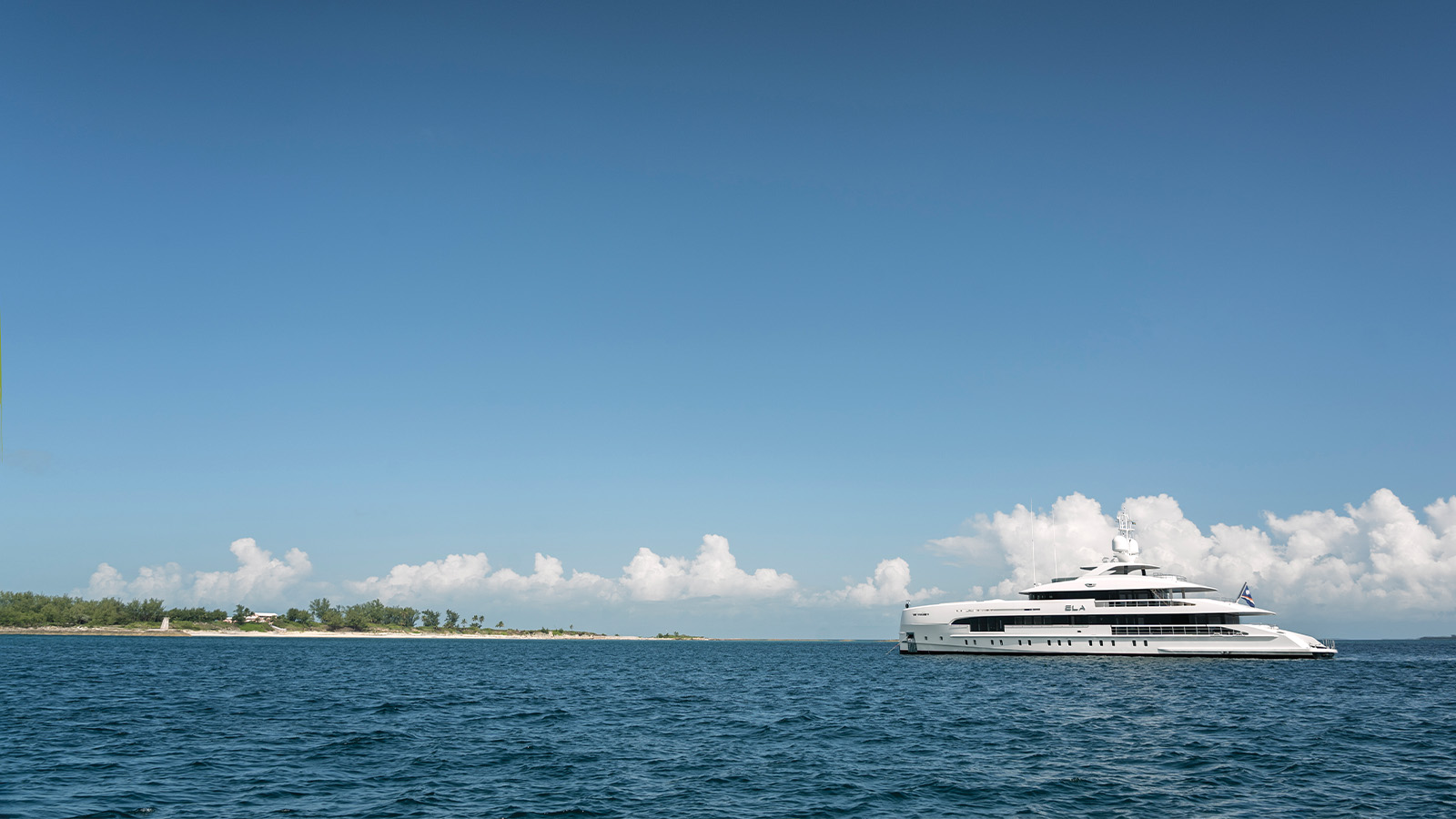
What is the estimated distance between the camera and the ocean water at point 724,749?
25.1 meters

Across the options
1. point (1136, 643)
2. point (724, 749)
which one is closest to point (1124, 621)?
point (1136, 643)

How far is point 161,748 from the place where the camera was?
108 feet

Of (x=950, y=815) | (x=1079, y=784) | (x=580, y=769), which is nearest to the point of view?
(x=950, y=815)

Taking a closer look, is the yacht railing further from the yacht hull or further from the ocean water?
the ocean water

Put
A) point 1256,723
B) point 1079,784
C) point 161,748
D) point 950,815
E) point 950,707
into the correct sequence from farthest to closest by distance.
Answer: point 950,707
point 1256,723
point 161,748
point 1079,784
point 950,815

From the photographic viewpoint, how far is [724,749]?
1395 inches

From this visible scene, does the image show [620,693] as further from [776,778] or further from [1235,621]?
[1235,621]

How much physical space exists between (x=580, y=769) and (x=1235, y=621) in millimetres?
96921

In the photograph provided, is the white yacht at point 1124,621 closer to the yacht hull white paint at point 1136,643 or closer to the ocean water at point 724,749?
the yacht hull white paint at point 1136,643

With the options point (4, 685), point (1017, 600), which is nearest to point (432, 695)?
point (4, 685)

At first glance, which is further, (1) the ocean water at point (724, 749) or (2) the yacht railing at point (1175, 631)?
(2) the yacht railing at point (1175, 631)

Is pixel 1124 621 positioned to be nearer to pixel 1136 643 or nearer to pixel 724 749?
pixel 1136 643

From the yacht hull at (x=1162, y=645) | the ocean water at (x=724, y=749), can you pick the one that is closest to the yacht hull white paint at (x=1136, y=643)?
the yacht hull at (x=1162, y=645)

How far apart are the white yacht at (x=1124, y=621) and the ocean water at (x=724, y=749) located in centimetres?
2737
